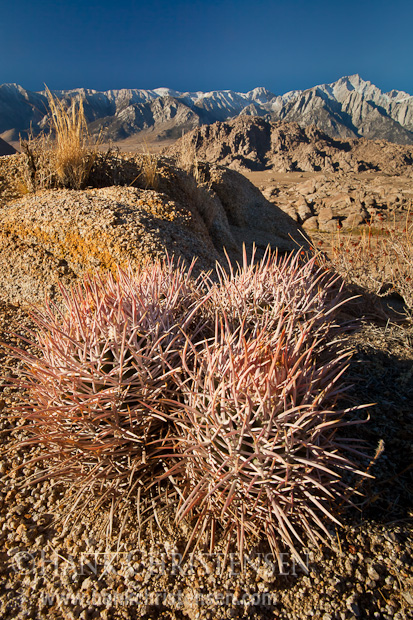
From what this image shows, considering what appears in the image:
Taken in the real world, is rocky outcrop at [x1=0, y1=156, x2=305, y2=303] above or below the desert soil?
above

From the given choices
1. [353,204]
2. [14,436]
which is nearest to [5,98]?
[353,204]

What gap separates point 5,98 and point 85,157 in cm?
12618

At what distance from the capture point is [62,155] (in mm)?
3783

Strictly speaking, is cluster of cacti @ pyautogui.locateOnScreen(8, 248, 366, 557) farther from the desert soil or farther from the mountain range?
the mountain range

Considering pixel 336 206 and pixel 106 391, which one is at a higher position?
pixel 106 391

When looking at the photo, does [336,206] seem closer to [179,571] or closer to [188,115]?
[179,571]

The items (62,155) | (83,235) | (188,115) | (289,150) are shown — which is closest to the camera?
(83,235)

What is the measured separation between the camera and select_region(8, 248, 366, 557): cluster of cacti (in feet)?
3.58

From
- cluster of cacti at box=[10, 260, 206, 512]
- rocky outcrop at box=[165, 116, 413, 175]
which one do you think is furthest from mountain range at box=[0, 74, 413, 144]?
cluster of cacti at box=[10, 260, 206, 512]

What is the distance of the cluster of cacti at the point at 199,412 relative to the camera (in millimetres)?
1092

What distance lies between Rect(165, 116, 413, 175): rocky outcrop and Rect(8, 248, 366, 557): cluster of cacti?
3325 cm

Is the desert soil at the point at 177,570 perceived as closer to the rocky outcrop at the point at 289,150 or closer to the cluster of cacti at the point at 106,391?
the cluster of cacti at the point at 106,391

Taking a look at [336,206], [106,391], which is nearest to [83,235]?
[106,391]

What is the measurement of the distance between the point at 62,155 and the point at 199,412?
12.2 feet
